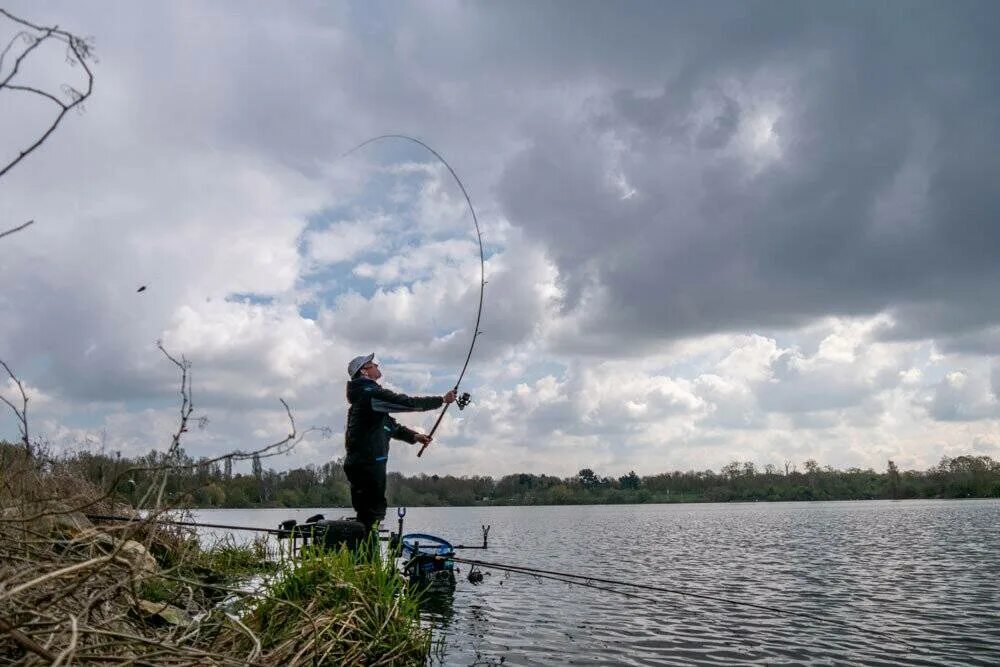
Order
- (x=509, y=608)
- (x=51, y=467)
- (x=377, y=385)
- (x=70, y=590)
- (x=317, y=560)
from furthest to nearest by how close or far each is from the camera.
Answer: (x=509, y=608) < (x=51, y=467) < (x=377, y=385) < (x=317, y=560) < (x=70, y=590)

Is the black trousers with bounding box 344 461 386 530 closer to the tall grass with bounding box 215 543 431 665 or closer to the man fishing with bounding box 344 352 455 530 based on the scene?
the man fishing with bounding box 344 352 455 530

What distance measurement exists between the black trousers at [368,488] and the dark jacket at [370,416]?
3.4 inches

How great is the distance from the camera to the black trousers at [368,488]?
10164 mm

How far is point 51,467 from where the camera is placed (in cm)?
1313

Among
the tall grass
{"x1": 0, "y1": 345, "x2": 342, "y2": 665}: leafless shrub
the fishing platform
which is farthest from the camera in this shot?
the fishing platform

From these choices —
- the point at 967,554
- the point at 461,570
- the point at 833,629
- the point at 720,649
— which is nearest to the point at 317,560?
the point at 720,649

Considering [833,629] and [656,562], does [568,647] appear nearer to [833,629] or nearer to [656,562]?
[833,629]

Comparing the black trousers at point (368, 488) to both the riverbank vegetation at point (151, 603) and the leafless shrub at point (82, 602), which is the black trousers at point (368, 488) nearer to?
the riverbank vegetation at point (151, 603)

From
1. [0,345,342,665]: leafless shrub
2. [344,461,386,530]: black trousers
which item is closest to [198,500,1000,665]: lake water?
[344,461,386,530]: black trousers

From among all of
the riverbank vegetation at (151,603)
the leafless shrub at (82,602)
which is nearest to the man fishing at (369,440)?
the riverbank vegetation at (151,603)

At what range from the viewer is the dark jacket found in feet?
33.3

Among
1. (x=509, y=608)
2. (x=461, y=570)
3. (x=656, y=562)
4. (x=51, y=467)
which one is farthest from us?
(x=656, y=562)

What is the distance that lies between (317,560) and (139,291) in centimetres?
375

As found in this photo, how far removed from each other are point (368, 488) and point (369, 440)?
660mm
